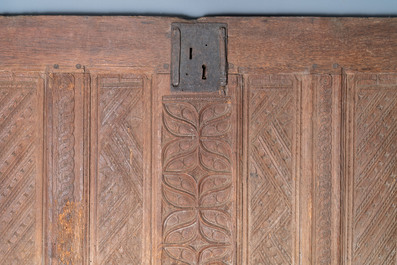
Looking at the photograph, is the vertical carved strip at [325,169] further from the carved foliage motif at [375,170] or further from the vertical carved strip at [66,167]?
the vertical carved strip at [66,167]

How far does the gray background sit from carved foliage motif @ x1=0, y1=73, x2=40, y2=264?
33 centimetres

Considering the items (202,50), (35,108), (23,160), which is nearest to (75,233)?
(23,160)

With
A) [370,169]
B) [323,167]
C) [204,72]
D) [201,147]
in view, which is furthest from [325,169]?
[204,72]

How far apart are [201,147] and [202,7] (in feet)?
1.97

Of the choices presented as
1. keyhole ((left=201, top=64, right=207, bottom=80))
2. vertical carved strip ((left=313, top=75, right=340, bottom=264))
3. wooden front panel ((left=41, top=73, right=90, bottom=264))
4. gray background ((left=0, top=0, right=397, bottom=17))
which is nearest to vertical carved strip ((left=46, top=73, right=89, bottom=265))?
wooden front panel ((left=41, top=73, right=90, bottom=264))

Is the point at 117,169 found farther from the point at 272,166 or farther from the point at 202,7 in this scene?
the point at 202,7

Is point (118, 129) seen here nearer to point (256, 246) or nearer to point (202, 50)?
point (202, 50)

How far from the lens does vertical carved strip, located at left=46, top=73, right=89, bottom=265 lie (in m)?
1.41

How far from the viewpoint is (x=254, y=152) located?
1430 millimetres

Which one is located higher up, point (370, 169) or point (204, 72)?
point (204, 72)

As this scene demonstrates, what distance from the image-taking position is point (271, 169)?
143 centimetres

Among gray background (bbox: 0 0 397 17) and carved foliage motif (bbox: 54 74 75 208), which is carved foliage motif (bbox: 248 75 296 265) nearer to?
gray background (bbox: 0 0 397 17)

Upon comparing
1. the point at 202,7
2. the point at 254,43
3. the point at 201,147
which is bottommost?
the point at 201,147

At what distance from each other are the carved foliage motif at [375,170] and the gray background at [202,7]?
310 mm
